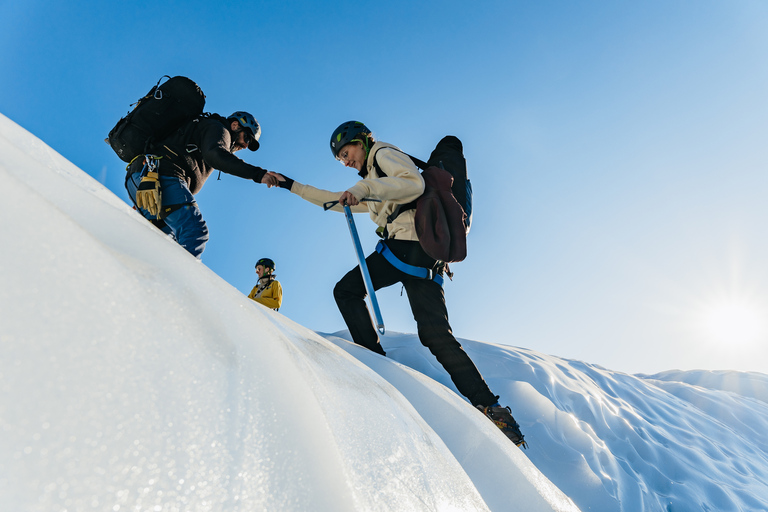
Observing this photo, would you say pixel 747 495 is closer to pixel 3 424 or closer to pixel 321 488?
pixel 321 488

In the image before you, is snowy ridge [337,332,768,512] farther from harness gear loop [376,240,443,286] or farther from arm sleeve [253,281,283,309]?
arm sleeve [253,281,283,309]

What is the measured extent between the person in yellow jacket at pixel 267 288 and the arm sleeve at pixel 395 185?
4.53 metres

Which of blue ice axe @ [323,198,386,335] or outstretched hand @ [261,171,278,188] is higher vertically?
outstretched hand @ [261,171,278,188]

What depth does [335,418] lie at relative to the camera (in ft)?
2.92

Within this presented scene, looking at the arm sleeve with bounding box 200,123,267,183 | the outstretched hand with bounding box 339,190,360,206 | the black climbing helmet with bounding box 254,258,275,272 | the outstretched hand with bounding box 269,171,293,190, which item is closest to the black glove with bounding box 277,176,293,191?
the outstretched hand with bounding box 269,171,293,190

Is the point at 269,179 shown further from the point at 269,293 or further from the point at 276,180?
the point at 269,293

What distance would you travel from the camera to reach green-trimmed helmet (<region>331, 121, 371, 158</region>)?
10.1 feet

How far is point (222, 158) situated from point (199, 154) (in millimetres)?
453

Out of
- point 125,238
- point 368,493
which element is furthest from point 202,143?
point 368,493

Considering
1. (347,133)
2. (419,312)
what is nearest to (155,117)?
(347,133)

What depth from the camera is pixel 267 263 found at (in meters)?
7.27

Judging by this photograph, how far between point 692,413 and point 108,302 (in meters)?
5.77

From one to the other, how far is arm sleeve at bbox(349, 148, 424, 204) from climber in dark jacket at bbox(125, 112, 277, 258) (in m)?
0.98

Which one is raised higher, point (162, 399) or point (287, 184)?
point (287, 184)
